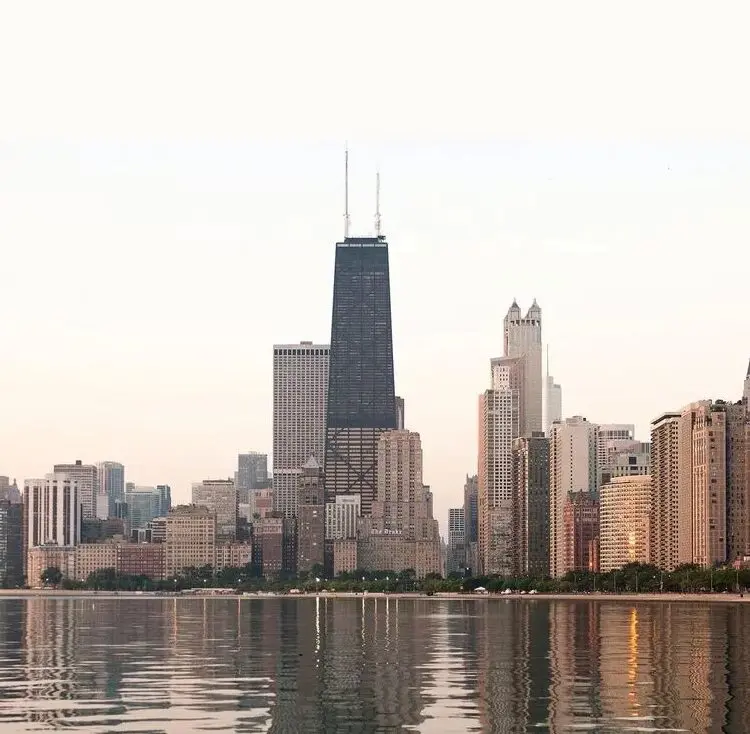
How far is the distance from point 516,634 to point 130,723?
82.8 metres

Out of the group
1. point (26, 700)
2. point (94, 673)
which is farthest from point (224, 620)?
point (26, 700)

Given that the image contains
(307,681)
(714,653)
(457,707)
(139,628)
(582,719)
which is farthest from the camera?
(139,628)

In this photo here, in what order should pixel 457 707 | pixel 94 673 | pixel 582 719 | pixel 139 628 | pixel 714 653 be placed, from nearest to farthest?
pixel 582 719
pixel 457 707
pixel 94 673
pixel 714 653
pixel 139 628

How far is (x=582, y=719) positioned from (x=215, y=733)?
47.9 feet

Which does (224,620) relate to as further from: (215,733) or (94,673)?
(215,733)

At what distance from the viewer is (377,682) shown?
87.6m

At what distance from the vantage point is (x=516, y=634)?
148625mm

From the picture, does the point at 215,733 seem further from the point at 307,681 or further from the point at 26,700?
the point at 307,681

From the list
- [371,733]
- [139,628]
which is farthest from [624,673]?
[139,628]

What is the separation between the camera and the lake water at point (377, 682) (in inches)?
2736

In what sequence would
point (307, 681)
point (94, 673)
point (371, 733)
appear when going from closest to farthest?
1. point (371, 733)
2. point (307, 681)
3. point (94, 673)

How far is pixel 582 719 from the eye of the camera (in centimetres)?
6969

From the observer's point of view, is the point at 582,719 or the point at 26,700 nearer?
the point at 582,719

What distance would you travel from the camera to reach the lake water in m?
69.5
